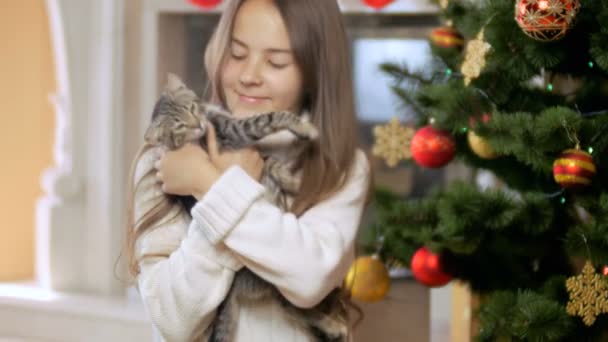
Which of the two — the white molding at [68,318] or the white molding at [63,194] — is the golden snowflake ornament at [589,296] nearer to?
the white molding at [68,318]

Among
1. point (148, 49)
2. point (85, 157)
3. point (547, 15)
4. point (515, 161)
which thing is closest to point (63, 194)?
point (85, 157)

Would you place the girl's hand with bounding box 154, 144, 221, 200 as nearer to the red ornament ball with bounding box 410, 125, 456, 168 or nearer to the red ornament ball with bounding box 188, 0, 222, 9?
the red ornament ball with bounding box 410, 125, 456, 168

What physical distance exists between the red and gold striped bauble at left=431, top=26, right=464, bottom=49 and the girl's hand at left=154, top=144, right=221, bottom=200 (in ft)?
2.37

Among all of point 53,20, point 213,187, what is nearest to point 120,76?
point 53,20

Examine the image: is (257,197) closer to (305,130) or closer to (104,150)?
(305,130)

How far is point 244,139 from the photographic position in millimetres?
1221

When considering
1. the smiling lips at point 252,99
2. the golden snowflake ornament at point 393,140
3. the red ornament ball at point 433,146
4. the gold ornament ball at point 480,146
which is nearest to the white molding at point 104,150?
the golden snowflake ornament at point 393,140

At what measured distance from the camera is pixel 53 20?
8.23 ft

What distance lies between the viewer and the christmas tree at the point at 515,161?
1.34 metres

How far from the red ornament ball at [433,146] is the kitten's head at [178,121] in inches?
22.2

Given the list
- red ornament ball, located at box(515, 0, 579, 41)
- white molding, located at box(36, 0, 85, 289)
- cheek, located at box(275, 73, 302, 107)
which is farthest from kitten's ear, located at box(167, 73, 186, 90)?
white molding, located at box(36, 0, 85, 289)

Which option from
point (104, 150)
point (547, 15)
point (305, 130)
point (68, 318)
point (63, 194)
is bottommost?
point (68, 318)

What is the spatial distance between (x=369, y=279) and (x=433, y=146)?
0.28 meters

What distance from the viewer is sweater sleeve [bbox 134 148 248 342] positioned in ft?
3.85
